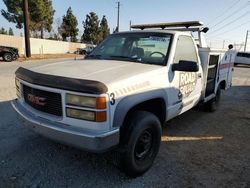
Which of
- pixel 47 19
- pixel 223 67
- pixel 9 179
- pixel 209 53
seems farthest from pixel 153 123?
pixel 47 19

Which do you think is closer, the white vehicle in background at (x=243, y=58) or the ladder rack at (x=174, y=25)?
the ladder rack at (x=174, y=25)

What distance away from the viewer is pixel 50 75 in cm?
292

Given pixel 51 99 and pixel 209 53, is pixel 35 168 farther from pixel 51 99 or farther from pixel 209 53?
pixel 209 53

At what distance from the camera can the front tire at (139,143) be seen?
2.96 m

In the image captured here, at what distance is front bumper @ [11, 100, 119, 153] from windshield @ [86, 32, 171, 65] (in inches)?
62.1

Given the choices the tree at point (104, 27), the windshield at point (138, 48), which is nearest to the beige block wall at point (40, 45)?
the tree at point (104, 27)

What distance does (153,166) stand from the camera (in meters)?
3.55

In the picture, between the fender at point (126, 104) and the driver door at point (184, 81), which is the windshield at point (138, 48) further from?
the fender at point (126, 104)

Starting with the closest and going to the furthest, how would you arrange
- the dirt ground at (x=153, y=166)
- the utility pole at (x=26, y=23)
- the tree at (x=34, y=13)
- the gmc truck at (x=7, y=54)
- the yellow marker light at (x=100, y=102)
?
the yellow marker light at (x=100, y=102)
the dirt ground at (x=153, y=166)
the gmc truck at (x=7, y=54)
the utility pole at (x=26, y=23)
the tree at (x=34, y=13)

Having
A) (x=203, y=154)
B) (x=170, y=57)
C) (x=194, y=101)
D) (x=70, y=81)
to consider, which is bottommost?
(x=203, y=154)

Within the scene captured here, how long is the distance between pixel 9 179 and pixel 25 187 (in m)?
0.29

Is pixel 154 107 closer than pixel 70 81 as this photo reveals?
No

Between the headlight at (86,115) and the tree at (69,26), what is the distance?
171ft

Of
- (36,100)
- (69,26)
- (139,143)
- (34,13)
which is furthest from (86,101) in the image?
(69,26)
